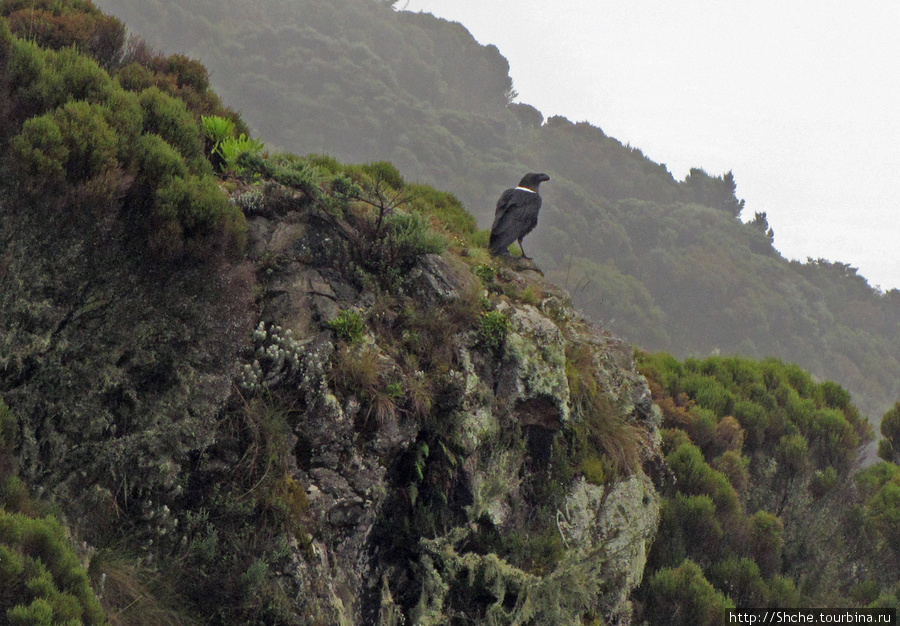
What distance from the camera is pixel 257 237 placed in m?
→ 5.13

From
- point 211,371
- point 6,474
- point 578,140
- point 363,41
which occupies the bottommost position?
point 6,474

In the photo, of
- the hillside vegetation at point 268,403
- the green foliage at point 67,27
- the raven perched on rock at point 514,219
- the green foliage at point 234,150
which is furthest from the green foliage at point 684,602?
the green foliage at point 67,27

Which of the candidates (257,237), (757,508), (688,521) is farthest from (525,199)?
(757,508)

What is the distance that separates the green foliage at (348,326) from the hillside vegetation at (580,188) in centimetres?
2799

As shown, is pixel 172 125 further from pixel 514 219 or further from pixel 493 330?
pixel 514 219

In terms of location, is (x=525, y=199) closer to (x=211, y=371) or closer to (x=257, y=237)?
(x=257, y=237)

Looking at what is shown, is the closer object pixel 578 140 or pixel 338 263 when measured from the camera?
pixel 338 263

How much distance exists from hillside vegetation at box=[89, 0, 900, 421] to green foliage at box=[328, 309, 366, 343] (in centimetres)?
2799

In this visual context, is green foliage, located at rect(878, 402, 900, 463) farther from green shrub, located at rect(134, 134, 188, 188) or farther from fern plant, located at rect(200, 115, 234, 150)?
green shrub, located at rect(134, 134, 188, 188)

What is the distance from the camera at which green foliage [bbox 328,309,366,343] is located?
15.1 feet

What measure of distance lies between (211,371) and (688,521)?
5.48 m

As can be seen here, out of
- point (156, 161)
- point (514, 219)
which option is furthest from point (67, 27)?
point (514, 219)

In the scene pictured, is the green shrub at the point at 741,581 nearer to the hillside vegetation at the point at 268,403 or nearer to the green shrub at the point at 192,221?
the hillside vegetation at the point at 268,403

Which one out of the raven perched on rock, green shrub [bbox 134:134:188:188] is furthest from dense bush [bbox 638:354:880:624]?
green shrub [bbox 134:134:188:188]
